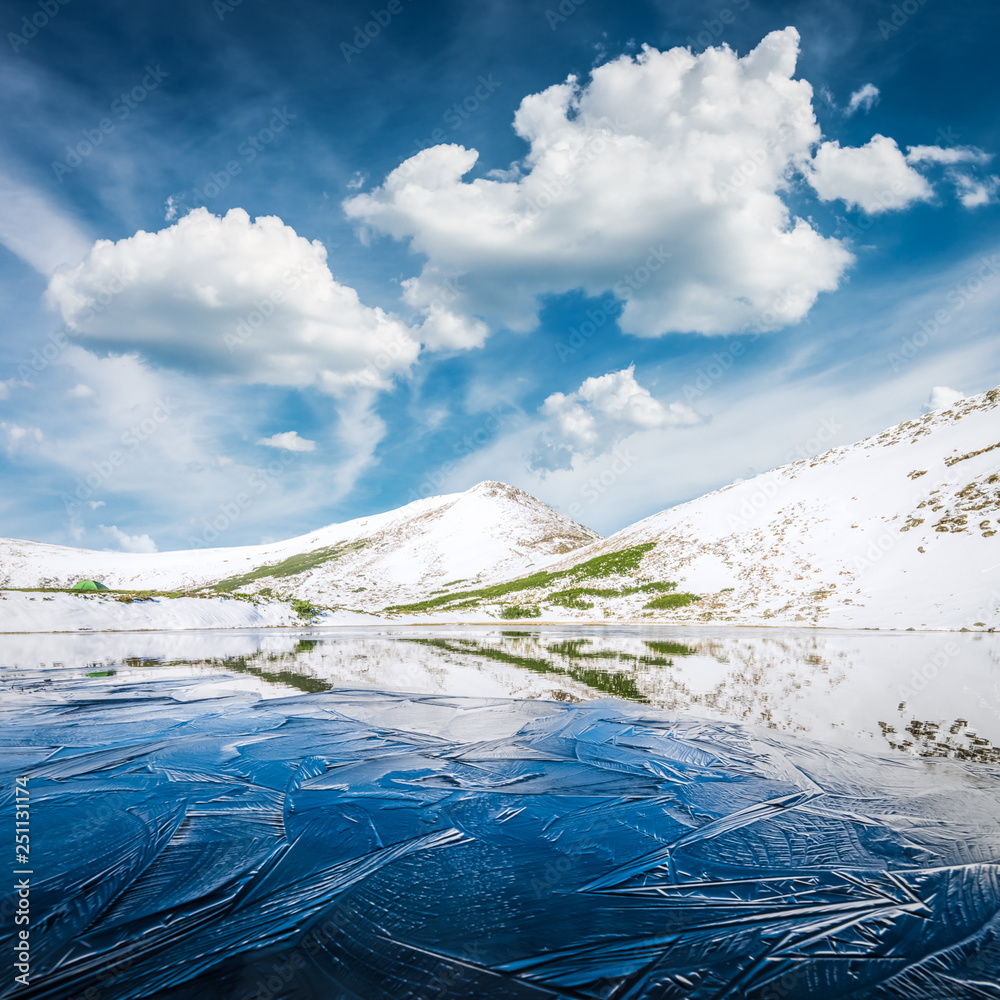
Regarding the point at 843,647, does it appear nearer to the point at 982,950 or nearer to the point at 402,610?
the point at 982,950

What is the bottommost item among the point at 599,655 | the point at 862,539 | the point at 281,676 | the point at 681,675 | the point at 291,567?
the point at 599,655

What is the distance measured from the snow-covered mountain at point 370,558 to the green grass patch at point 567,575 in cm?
1160

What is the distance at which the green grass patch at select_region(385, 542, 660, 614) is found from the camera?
68188 millimetres

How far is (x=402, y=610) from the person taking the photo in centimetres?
7562

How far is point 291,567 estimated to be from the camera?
136375 mm

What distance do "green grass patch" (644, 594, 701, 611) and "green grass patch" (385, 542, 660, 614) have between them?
612 centimetres

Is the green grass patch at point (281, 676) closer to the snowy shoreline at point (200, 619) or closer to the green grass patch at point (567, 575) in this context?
the snowy shoreline at point (200, 619)

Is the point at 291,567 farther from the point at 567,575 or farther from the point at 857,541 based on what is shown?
the point at 857,541

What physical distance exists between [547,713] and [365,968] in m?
7.90

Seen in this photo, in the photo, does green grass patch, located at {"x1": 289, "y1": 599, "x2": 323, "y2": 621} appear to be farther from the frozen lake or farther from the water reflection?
the frozen lake

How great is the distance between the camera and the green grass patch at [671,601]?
54.2 m

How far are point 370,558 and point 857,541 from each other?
9758 cm

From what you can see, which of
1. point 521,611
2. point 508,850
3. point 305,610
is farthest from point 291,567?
point 508,850

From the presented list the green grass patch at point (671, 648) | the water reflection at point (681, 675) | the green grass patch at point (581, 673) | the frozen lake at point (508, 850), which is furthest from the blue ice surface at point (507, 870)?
the green grass patch at point (671, 648)
